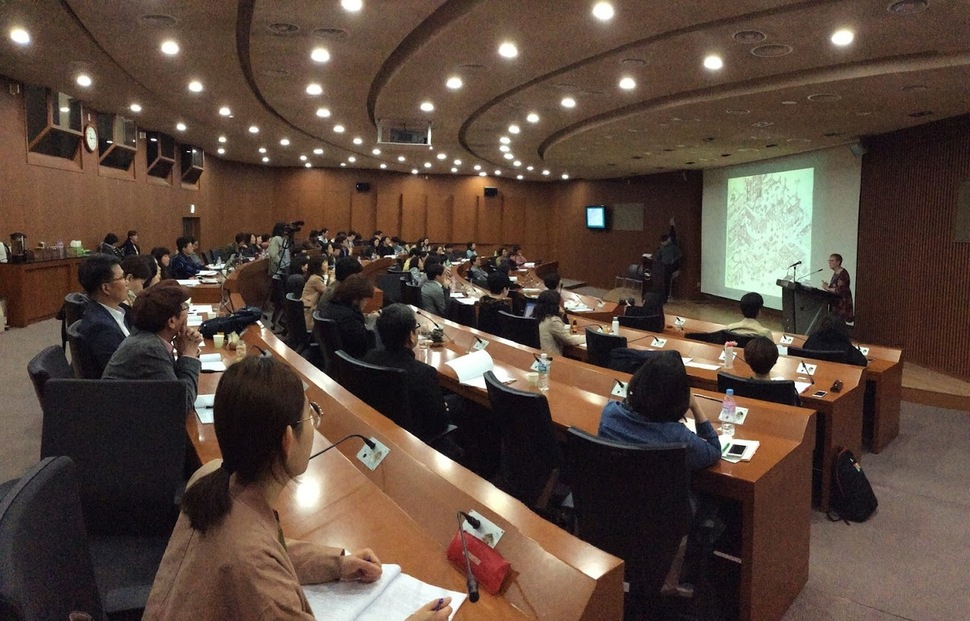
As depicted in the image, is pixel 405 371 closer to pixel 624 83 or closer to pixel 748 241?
pixel 624 83

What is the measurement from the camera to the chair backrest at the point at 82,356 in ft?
10.4

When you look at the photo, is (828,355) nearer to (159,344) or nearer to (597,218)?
(159,344)

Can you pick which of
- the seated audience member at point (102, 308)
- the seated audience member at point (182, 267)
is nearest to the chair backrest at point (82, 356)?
→ the seated audience member at point (102, 308)

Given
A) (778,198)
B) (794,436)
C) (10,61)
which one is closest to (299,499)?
(794,436)

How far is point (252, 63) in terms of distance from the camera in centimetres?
685

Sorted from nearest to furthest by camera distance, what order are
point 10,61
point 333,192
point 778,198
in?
point 10,61 < point 778,198 < point 333,192

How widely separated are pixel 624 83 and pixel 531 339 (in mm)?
3330

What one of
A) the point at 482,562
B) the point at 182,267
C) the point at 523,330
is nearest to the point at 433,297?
the point at 523,330

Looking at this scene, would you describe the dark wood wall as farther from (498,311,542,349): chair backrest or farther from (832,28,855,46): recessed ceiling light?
(498,311,542,349): chair backrest

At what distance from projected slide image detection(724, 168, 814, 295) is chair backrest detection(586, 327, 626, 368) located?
7892 millimetres

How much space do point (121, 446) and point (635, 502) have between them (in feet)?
5.65

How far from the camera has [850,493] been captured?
144 inches

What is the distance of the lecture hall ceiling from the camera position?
16.6 ft

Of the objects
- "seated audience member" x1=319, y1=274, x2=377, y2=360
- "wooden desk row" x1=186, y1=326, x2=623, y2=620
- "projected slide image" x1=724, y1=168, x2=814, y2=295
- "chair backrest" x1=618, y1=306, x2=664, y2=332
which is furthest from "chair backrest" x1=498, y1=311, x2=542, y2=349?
"projected slide image" x1=724, y1=168, x2=814, y2=295
